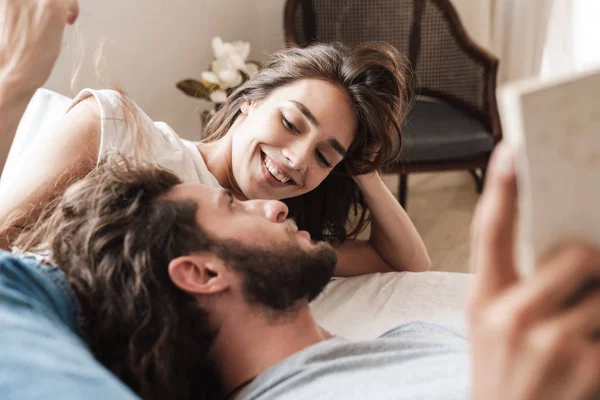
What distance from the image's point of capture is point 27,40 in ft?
3.69

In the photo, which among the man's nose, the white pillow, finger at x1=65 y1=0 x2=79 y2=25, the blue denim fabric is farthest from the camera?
the white pillow

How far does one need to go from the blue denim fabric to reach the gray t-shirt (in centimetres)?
26

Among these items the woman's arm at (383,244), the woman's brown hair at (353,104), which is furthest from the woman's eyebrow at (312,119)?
the woman's arm at (383,244)

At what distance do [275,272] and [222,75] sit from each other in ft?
5.01

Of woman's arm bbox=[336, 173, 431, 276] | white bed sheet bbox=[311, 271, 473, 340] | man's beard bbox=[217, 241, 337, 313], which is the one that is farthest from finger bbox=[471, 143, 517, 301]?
woman's arm bbox=[336, 173, 431, 276]

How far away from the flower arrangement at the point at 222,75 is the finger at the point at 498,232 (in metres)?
1.93

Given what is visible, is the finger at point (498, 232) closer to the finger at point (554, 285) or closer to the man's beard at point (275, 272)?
the finger at point (554, 285)

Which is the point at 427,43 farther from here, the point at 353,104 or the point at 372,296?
the point at 372,296

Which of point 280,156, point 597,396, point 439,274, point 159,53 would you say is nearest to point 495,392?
point 597,396

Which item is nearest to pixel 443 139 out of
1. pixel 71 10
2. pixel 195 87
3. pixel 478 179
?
pixel 478 179

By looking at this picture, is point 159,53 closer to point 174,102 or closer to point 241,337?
point 174,102

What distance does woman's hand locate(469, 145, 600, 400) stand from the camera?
44 cm

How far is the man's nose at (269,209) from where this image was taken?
1.05m

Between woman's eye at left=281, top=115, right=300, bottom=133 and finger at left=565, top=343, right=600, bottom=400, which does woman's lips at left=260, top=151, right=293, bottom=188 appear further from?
finger at left=565, top=343, right=600, bottom=400
